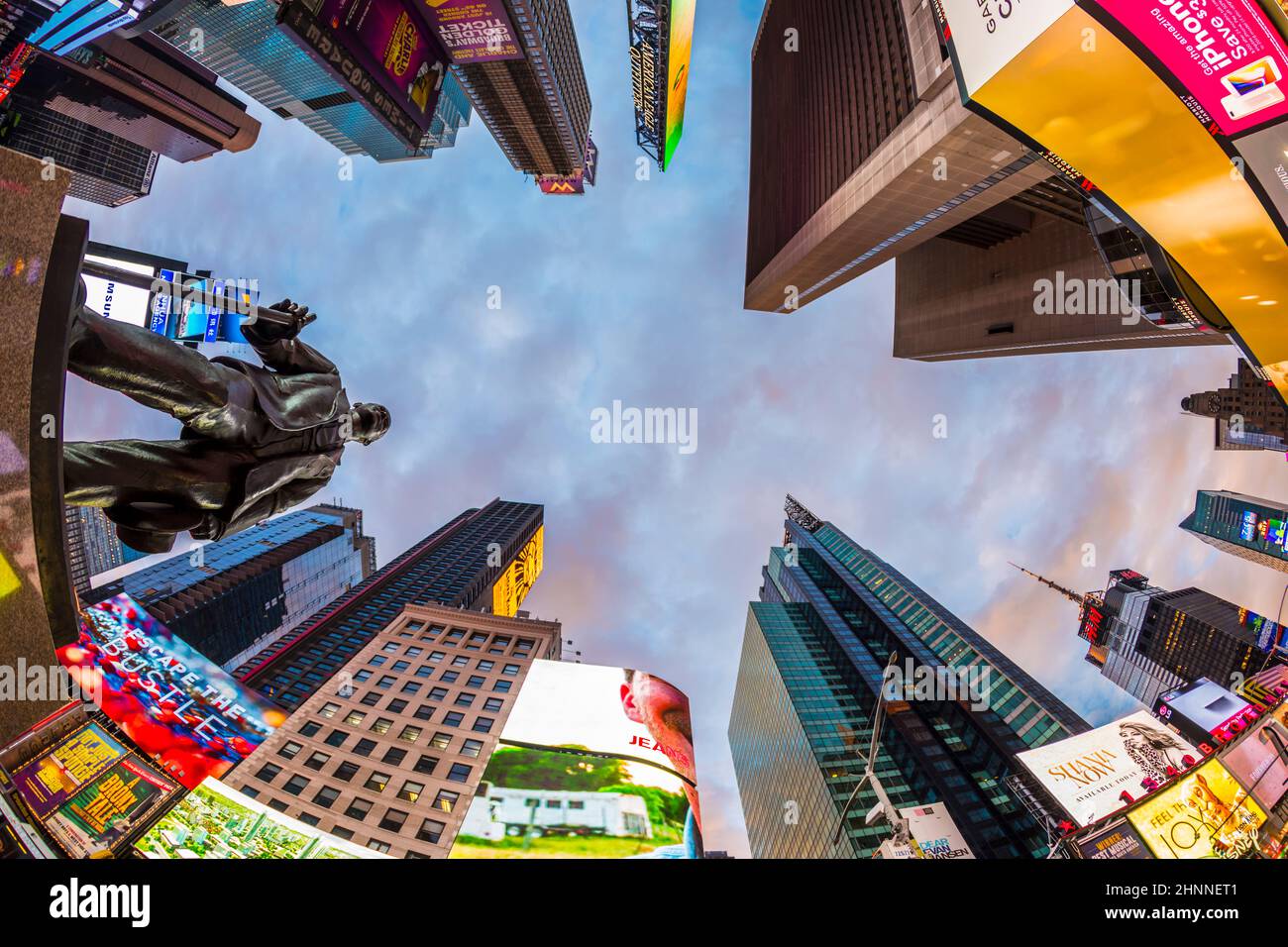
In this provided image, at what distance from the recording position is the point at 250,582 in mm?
83938

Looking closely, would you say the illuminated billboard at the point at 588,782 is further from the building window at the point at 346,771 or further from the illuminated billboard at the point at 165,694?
the building window at the point at 346,771

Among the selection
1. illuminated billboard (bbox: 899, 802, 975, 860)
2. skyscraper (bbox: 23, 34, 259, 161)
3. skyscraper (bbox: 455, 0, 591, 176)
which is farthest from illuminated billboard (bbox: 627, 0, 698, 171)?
illuminated billboard (bbox: 899, 802, 975, 860)

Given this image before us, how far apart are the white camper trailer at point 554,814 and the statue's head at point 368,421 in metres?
18.0

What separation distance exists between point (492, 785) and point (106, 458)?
2072 cm

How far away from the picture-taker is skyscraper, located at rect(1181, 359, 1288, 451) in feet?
194

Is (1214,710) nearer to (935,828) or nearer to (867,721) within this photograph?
(935,828)

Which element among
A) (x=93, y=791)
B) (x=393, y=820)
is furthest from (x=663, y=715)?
(x=93, y=791)

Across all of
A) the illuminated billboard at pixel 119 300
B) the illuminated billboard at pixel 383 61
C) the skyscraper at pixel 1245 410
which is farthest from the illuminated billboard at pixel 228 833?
the skyscraper at pixel 1245 410

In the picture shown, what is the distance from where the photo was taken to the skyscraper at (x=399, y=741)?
29.9 meters

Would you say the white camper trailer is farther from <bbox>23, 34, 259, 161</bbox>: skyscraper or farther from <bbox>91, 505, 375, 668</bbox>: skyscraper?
<bbox>23, 34, 259, 161</bbox>: skyscraper

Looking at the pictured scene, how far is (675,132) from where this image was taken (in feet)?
353

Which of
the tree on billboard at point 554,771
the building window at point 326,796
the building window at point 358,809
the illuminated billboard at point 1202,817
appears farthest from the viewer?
the building window at point 326,796

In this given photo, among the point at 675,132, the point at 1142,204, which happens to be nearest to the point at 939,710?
the point at 1142,204

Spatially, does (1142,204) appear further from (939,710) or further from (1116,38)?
(939,710)
